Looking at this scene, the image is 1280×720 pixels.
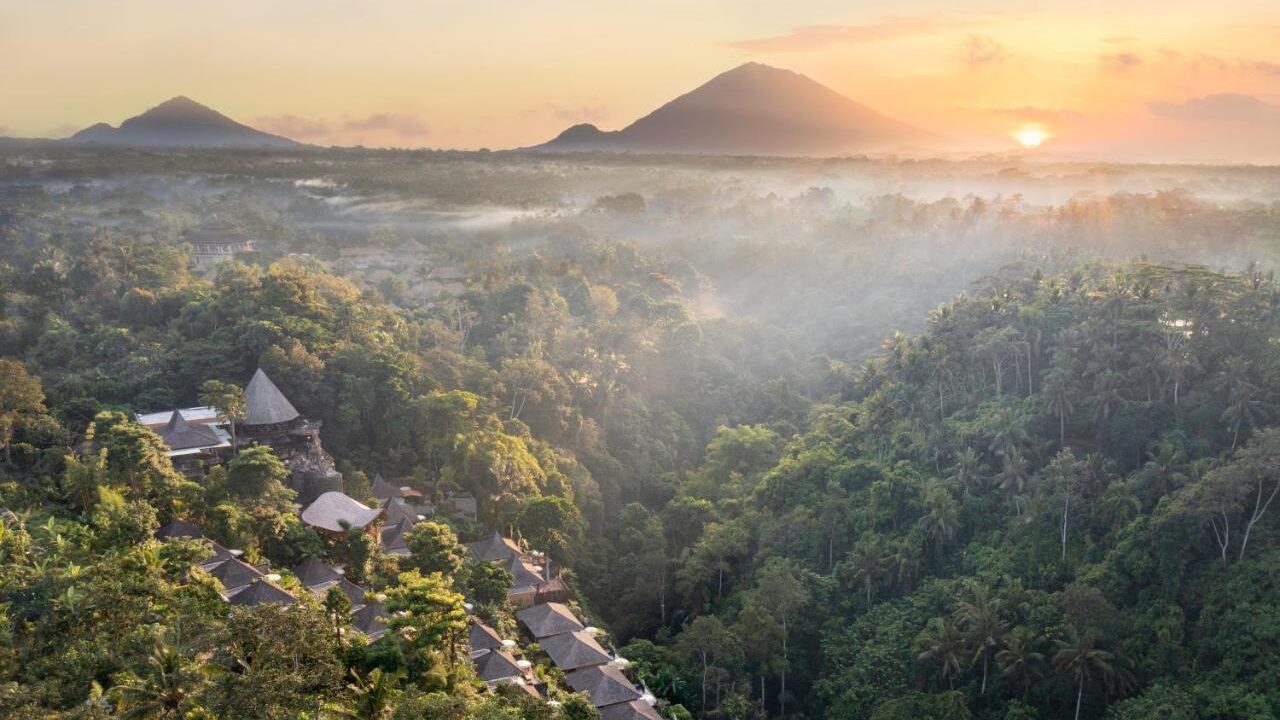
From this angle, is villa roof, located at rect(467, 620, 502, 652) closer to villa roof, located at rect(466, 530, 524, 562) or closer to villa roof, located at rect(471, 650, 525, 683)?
villa roof, located at rect(471, 650, 525, 683)

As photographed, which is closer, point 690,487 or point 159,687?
point 159,687

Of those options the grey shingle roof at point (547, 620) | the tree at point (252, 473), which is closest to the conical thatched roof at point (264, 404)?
the tree at point (252, 473)

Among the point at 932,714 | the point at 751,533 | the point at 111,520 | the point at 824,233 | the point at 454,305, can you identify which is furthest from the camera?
the point at 824,233

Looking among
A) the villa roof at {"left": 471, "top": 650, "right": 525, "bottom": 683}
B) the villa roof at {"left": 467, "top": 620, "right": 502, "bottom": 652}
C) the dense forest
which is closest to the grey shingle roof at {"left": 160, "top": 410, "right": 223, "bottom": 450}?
the dense forest

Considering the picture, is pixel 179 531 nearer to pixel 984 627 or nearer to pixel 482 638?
pixel 482 638

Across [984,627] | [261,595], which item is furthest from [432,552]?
[984,627]

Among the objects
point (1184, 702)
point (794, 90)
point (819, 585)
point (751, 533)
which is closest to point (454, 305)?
point (751, 533)

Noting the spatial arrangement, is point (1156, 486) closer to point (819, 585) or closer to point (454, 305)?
point (819, 585)
